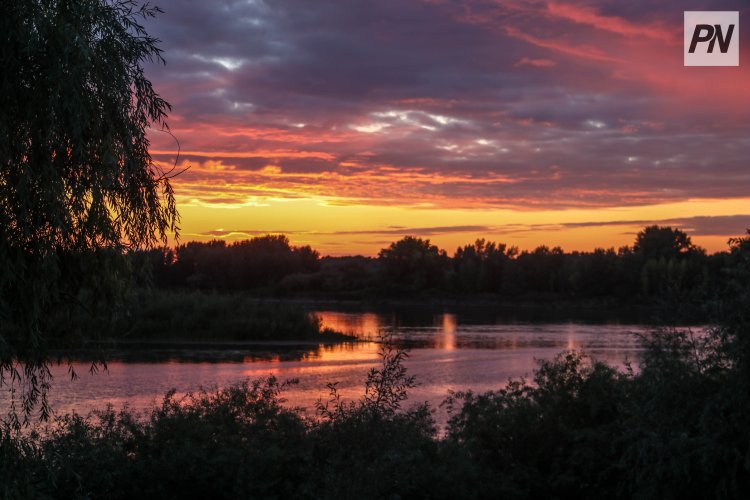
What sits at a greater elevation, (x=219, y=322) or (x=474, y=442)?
(x=219, y=322)

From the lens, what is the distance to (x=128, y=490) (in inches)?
445

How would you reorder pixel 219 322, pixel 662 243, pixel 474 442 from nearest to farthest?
1. pixel 474 442
2. pixel 219 322
3. pixel 662 243

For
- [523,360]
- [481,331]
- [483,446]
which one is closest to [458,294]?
[481,331]

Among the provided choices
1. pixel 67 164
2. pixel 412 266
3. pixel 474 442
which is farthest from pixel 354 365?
pixel 412 266

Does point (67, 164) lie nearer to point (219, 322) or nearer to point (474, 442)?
point (474, 442)

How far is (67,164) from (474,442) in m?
7.44

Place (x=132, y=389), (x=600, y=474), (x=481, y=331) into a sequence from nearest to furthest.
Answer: (x=600, y=474)
(x=132, y=389)
(x=481, y=331)

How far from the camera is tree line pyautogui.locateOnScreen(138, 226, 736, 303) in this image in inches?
3575

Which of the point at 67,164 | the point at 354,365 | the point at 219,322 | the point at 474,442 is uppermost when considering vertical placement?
the point at 67,164

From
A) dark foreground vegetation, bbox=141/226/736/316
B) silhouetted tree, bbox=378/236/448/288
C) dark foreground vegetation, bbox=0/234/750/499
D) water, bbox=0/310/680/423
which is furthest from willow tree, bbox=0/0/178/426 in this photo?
silhouetted tree, bbox=378/236/448/288

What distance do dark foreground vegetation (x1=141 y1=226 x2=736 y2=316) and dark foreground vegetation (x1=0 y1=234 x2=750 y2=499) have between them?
73051mm

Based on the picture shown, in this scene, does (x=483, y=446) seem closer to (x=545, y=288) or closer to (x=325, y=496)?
(x=325, y=496)

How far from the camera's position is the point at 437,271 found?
4112 inches

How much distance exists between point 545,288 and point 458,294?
33.7 ft
